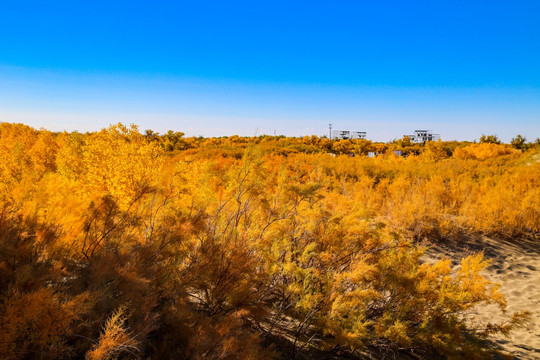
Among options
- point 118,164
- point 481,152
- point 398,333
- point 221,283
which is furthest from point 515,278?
point 481,152

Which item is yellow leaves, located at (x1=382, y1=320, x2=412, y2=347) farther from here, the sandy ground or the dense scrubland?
the sandy ground

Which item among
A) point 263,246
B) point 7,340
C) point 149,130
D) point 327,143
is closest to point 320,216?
point 263,246

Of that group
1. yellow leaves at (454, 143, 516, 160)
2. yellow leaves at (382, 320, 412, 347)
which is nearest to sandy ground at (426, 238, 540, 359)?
yellow leaves at (382, 320, 412, 347)

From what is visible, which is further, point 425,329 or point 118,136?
point 118,136

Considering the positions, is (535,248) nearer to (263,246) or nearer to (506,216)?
(506,216)

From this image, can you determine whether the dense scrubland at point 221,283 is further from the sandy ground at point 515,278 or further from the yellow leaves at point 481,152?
the yellow leaves at point 481,152

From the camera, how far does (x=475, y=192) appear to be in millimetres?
10617

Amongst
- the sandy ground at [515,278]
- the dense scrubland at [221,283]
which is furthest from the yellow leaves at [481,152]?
the dense scrubland at [221,283]

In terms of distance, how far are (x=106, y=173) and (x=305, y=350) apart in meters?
6.70

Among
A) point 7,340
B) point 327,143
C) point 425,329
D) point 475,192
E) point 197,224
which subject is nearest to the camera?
point 7,340

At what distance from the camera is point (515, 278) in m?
6.80

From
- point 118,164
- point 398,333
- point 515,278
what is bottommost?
point 515,278

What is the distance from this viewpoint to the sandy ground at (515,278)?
15.1ft

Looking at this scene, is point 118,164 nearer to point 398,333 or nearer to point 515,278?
point 398,333
